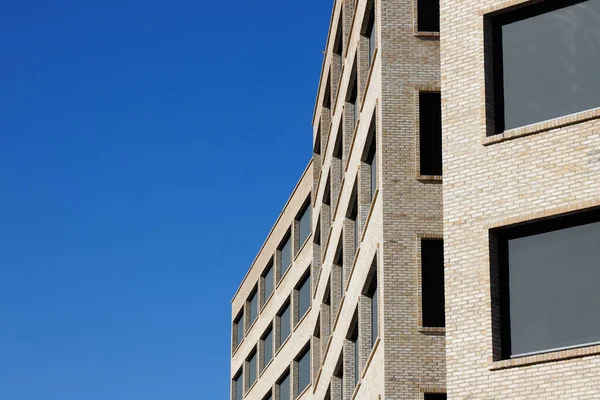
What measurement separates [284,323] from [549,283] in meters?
34.4

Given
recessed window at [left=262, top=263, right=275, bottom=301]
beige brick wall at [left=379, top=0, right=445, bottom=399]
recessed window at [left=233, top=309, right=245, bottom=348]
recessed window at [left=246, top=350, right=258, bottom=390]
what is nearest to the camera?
beige brick wall at [left=379, top=0, right=445, bottom=399]

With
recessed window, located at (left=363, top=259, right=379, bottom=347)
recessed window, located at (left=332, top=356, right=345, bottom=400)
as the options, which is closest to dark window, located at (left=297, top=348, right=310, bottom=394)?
recessed window, located at (left=332, top=356, right=345, bottom=400)

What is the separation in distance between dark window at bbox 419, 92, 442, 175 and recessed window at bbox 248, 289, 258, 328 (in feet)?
112

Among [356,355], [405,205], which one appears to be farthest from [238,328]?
[405,205]

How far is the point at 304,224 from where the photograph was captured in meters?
57.2

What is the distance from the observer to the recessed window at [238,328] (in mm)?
69062

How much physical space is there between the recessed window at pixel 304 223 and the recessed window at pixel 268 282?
224 inches

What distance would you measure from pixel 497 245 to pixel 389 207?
650 centimetres

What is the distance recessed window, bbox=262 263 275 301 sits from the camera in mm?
62919

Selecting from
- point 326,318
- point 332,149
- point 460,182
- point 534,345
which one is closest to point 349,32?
point 332,149

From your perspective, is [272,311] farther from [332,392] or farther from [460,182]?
[460,182]

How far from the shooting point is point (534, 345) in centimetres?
2469

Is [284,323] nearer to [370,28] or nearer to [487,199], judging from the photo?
[370,28]

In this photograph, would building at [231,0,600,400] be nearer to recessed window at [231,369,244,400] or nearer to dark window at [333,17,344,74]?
dark window at [333,17,344,74]
